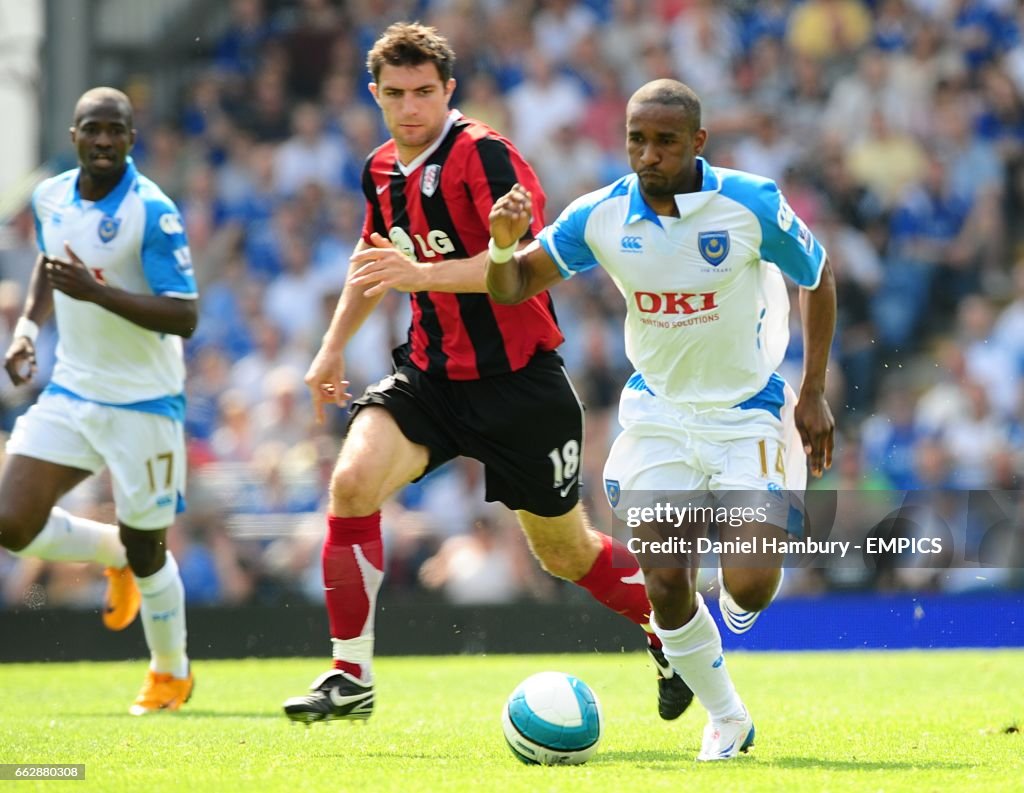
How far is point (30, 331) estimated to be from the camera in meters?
8.80

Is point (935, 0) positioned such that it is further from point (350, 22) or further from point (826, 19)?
point (350, 22)

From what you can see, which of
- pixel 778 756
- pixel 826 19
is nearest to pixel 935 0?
pixel 826 19

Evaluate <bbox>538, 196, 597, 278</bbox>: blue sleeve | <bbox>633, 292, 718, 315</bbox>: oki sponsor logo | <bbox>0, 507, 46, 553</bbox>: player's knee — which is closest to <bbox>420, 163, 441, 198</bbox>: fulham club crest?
<bbox>538, 196, 597, 278</bbox>: blue sleeve

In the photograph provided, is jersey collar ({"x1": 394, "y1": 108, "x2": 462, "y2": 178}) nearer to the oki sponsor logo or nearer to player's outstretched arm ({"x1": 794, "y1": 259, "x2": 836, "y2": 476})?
the oki sponsor logo

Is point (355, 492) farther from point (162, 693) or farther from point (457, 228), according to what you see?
point (162, 693)

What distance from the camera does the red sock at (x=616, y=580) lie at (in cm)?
752

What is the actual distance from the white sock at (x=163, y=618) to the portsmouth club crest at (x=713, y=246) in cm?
379

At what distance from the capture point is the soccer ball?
610 cm

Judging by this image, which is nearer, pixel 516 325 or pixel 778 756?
pixel 778 756

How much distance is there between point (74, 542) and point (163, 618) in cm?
70

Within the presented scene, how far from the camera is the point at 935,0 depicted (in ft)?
56.1

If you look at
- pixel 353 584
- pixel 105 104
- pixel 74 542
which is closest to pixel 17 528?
pixel 74 542

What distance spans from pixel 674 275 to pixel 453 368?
1.20 meters

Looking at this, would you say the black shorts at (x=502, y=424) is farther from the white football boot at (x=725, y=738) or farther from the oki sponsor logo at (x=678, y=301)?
the white football boot at (x=725, y=738)
